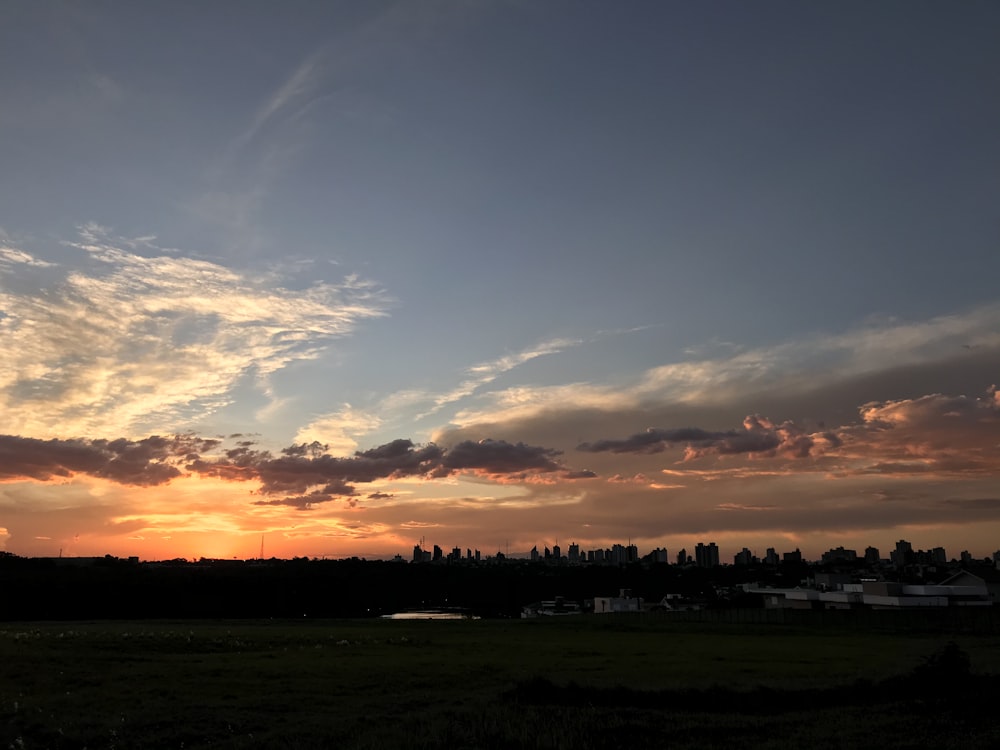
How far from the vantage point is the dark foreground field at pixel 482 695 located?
23500 millimetres

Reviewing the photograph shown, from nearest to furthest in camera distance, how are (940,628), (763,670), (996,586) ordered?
(763,670) < (940,628) < (996,586)

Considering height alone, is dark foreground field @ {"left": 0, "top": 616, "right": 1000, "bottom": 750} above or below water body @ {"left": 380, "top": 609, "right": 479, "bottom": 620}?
above

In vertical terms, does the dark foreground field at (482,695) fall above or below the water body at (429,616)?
above

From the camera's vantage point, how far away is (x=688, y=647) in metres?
61.6

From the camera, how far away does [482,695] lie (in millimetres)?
33719

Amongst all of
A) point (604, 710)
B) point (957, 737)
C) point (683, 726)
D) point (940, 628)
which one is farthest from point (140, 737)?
point (940, 628)

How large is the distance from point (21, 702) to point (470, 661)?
24917 mm

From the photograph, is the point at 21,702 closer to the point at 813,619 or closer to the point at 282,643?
the point at 282,643

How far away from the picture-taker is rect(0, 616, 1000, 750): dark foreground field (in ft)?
77.1

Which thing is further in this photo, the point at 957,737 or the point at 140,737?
the point at 140,737

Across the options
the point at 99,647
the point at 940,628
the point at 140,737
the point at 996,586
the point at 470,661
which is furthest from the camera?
the point at 996,586

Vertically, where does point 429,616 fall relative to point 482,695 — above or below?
below

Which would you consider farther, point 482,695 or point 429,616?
point 429,616

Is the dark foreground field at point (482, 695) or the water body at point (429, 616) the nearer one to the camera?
the dark foreground field at point (482, 695)
